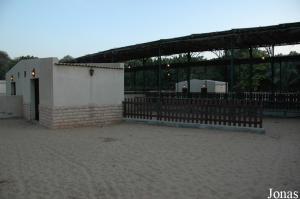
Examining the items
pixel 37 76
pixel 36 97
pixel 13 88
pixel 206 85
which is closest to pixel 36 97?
pixel 36 97

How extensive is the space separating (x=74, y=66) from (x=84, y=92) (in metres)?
1.21

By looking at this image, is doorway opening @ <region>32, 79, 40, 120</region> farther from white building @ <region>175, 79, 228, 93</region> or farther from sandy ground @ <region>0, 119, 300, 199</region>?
white building @ <region>175, 79, 228, 93</region>

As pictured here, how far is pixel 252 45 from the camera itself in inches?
762

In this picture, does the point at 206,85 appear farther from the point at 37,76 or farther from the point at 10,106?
the point at 37,76

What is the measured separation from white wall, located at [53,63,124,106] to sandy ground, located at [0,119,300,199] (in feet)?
6.95

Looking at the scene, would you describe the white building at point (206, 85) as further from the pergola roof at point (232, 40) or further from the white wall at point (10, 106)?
the white wall at point (10, 106)

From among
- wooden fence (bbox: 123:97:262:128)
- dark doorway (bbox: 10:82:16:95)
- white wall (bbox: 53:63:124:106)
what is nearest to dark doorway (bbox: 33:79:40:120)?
white wall (bbox: 53:63:124:106)

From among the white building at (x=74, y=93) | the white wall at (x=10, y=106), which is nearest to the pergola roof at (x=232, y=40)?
the white building at (x=74, y=93)

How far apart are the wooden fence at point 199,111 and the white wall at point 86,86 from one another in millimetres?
981

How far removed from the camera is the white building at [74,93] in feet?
41.6

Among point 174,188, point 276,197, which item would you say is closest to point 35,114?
point 174,188

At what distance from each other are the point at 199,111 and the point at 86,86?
5047mm

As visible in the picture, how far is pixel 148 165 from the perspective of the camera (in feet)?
22.4

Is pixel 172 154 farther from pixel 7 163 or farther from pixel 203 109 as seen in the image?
pixel 203 109
